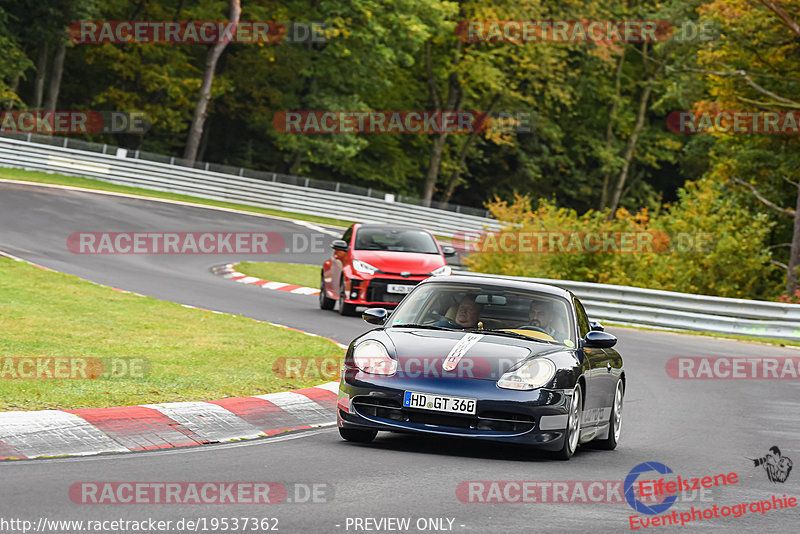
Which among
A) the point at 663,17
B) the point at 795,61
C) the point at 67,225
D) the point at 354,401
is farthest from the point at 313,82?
the point at 354,401

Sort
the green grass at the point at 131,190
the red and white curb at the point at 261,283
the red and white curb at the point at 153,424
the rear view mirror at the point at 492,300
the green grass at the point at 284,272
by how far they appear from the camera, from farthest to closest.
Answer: the green grass at the point at 131,190 < the green grass at the point at 284,272 < the red and white curb at the point at 261,283 < the rear view mirror at the point at 492,300 < the red and white curb at the point at 153,424

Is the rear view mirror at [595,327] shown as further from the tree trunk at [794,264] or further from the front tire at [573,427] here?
the tree trunk at [794,264]

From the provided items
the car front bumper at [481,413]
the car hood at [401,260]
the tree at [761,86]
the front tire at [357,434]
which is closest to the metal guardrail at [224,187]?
the tree at [761,86]

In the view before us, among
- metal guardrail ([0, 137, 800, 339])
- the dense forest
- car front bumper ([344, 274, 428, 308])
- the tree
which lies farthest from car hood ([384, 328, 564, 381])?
the dense forest

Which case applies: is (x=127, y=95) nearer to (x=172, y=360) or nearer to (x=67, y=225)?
(x=67, y=225)

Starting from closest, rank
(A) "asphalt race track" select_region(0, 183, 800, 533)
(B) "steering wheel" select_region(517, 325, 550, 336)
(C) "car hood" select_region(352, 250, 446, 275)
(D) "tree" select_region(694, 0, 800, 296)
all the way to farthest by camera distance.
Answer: (A) "asphalt race track" select_region(0, 183, 800, 533) < (B) "steering wheel" select_region(517, 325, 550, 336) < (C) "car hood" select_region(352, 250, 446, 275) < (D) "tree" select_region(694, 0, 800, 296)

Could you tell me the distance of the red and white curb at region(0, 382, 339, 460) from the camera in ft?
25.1

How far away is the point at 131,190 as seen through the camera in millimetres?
44719

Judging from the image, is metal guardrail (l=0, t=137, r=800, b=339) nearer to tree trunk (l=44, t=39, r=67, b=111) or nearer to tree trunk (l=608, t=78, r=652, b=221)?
tree trunk (l=44, t=39, r=67, b=111)

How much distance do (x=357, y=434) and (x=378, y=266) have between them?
11.8m

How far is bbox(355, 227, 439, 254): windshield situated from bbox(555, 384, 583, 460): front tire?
488 inches

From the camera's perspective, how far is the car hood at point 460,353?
28.0ft

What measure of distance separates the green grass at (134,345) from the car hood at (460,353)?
1.96 meters

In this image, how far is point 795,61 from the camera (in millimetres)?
30469
